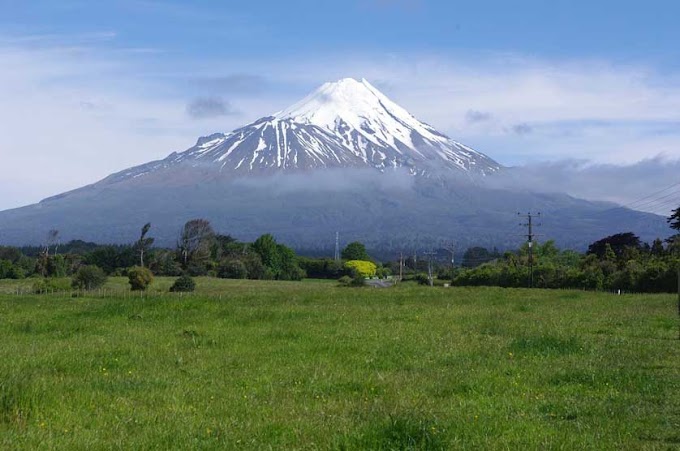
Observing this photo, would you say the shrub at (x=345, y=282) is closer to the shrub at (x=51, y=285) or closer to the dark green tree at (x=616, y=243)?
the shrub at (x=51, y=285)

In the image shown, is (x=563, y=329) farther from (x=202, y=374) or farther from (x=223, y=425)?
(x=223, y=425)

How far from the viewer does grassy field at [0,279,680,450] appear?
27.3 feet

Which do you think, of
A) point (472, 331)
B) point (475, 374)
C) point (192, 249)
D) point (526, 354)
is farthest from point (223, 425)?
point (192, 249)

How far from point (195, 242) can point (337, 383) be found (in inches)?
4038

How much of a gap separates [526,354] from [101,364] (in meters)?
7.34

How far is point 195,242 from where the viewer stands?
369 feet

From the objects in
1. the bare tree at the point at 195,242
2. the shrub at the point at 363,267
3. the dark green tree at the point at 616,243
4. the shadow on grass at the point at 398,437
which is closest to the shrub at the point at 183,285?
the shadow on grass at the point at 398,437

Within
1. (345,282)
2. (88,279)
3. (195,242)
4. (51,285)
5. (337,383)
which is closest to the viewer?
(337,383)

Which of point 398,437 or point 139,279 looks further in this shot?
point 139,279

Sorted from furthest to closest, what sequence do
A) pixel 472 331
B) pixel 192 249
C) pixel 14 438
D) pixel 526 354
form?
pixel 192 249 → pixel 472 331 → pixel 526 354 → pixel 14 438

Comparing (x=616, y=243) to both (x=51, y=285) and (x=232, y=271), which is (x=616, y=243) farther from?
(x=51, y=285)

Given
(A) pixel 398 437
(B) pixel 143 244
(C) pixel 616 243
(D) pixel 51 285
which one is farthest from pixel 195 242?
(A) pixel 398 437

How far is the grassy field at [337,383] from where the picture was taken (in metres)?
8.34

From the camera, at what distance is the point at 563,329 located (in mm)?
19625
